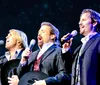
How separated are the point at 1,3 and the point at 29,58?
2.16m

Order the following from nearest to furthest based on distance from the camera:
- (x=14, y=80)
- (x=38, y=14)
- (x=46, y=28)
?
1. (x=14, y=80)
2. (x=46, y=28)
3. (x=38, y=14)

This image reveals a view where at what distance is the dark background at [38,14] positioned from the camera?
14.5 feet

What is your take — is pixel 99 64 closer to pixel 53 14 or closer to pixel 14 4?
pixel 53 14

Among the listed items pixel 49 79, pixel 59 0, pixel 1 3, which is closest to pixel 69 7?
pixel 59 0

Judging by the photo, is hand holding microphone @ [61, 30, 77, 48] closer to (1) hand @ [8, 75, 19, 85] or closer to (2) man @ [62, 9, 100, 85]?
(2) man @ [62, 9, 100, 85]

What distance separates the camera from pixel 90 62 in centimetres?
245

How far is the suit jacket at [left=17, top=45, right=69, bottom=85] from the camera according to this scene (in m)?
2.75

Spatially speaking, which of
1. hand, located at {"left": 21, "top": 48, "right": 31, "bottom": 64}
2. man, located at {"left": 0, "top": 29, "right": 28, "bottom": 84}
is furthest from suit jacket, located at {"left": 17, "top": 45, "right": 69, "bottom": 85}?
man, located at {"left": 0, "top": 29, "right": 28, "bottom": 84}

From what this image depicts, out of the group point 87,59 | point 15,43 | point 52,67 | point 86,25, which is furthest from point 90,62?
point 15,43

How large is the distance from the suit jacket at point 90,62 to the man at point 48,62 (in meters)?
0.27

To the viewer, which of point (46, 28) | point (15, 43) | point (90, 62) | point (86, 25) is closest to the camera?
point (90, 62)

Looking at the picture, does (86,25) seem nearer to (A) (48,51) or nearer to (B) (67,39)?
(B) (67,39)

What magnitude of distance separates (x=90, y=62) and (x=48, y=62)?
1.73 feet

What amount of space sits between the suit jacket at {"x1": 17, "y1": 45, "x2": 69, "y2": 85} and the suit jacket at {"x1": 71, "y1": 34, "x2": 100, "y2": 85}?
26cm
